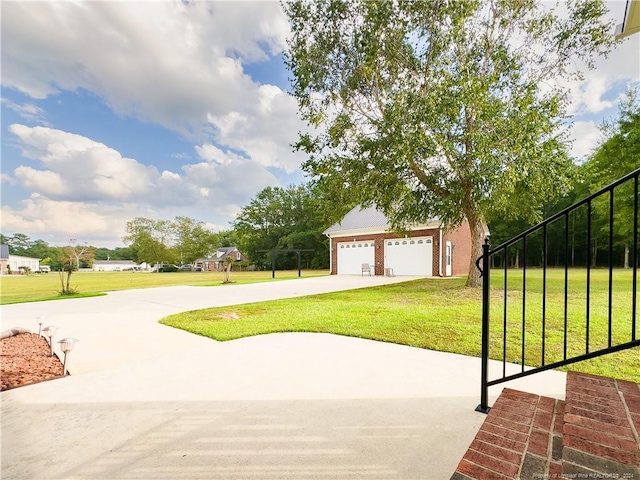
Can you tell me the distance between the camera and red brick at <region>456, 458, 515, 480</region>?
1427 millimetres

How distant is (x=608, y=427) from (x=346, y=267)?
60.3 feet

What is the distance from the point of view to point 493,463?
152 cm

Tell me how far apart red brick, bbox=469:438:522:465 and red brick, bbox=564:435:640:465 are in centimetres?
23

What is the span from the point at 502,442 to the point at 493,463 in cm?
23

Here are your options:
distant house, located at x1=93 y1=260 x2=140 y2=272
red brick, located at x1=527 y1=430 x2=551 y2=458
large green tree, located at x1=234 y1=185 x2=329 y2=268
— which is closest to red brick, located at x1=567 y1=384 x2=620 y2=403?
red brick, located at x1=527 y1=430 x2=551 y2=458

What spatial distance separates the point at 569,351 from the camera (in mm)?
3697

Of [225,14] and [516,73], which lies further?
[516,73]

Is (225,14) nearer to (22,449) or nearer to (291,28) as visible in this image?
(291,28)

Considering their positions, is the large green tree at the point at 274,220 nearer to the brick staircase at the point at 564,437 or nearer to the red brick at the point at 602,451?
the brick staircase at the point at 564,437

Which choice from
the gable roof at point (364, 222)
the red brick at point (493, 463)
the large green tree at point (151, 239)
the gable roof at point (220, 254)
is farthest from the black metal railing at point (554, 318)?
the gable roof at point (220, 254)

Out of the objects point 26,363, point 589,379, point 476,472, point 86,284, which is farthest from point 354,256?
point 476,472

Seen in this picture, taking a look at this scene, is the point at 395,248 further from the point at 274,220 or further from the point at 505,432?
the point at 274,220

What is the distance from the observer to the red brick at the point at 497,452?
5.07ft

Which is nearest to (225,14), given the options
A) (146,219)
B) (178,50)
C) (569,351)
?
(178,50)
